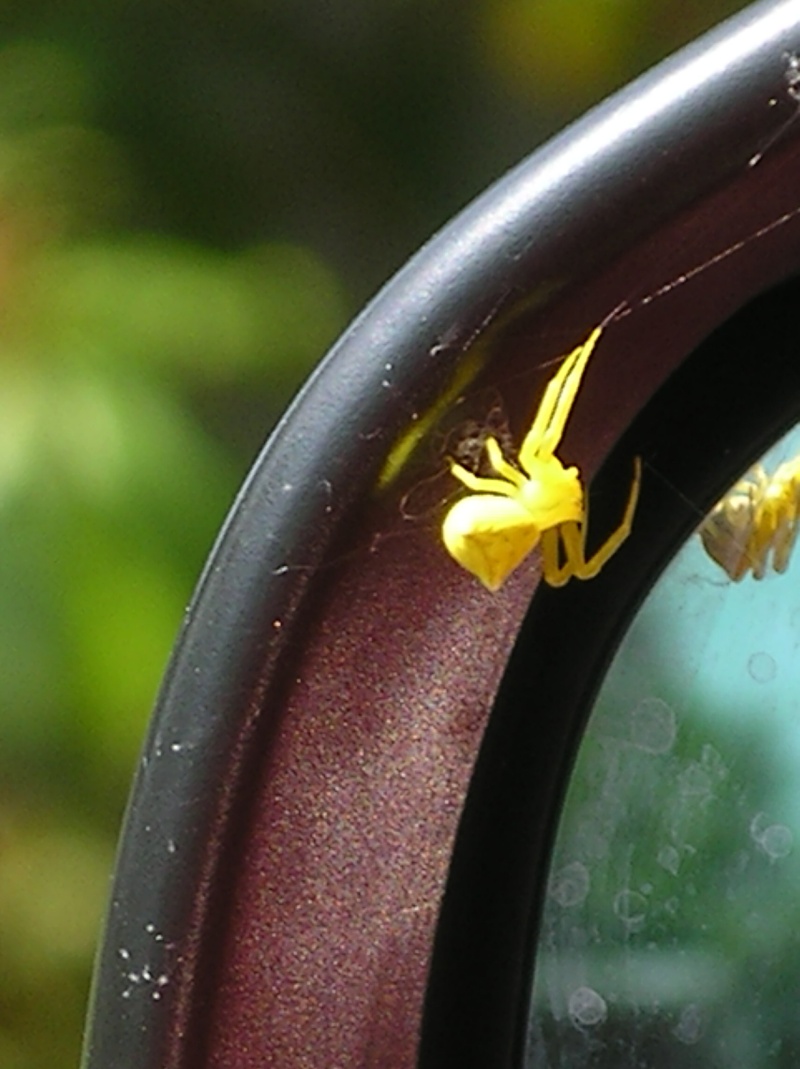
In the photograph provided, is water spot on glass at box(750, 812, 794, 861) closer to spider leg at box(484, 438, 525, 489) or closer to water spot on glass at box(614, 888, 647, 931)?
water spot on glass at box(614, 888, 647, 931)

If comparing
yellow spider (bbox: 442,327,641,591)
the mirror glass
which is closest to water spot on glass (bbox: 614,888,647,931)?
the mirror glass

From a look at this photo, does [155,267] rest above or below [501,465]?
above

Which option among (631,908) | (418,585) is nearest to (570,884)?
(631,908)

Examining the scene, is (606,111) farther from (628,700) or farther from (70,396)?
(70,396)

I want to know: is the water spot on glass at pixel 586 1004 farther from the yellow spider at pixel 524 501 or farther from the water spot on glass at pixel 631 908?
the yellow spider at pixel 524 501

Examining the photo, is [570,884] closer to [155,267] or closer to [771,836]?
[771,836]
